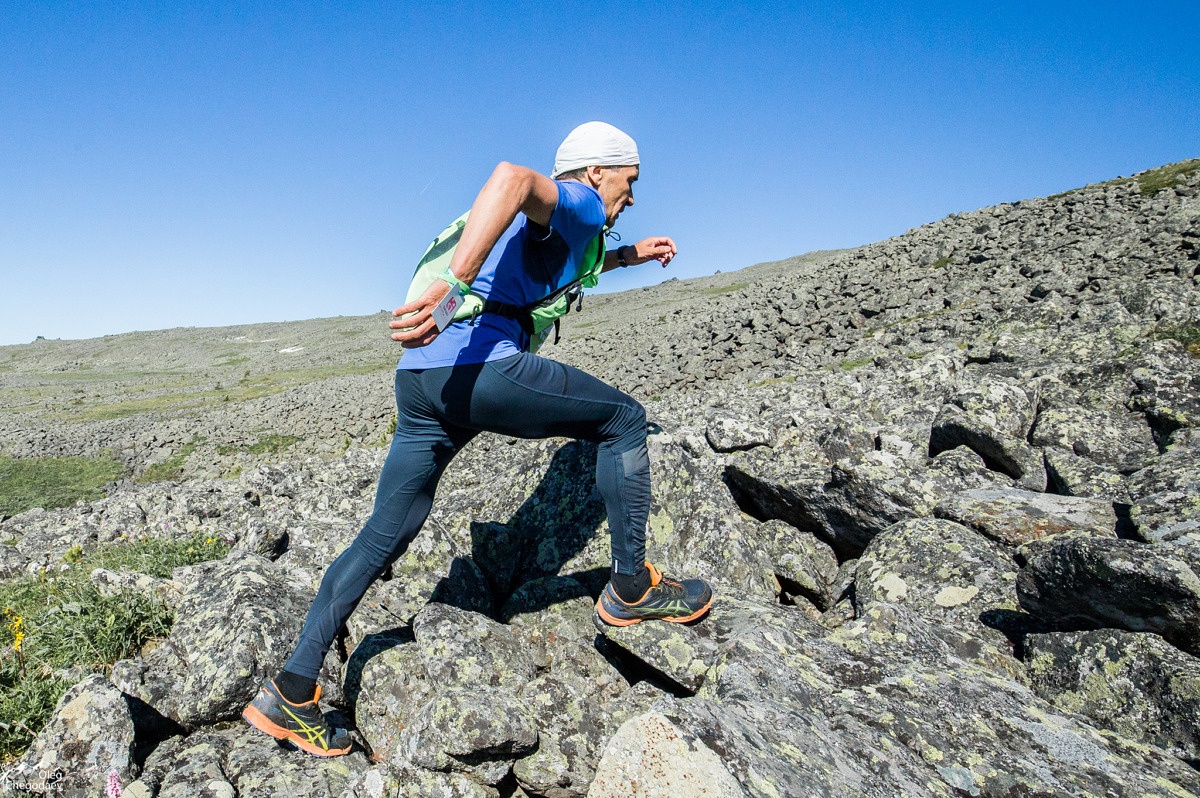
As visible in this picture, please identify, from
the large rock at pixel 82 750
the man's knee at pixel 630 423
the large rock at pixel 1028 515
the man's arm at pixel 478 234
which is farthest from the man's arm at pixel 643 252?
the large rock at pixel 82 750

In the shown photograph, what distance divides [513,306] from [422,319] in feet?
2.87

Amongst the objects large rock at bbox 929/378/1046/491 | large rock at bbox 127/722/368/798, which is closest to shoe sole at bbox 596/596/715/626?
large rock at bbox 127/722/368/798

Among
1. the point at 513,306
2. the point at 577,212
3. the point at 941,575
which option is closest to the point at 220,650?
the point at 513,306

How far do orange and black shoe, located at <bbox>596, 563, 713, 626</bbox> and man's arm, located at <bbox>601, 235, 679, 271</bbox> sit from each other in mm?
2388

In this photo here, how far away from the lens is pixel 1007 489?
22.3 feet

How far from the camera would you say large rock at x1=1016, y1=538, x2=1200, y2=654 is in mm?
4262

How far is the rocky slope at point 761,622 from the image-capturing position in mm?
3559

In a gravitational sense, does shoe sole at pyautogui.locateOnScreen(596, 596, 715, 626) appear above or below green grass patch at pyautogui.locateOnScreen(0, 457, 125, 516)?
above

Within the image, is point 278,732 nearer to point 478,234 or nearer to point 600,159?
point 478,234

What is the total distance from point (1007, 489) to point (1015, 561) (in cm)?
127

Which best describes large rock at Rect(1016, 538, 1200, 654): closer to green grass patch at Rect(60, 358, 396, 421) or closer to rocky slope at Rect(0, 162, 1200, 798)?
rocky slope at Rect(0, 162, 1200, 798)

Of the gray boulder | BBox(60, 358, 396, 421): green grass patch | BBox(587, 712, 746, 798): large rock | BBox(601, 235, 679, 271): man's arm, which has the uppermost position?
BBox(601, 235, 679, 271): man's arm

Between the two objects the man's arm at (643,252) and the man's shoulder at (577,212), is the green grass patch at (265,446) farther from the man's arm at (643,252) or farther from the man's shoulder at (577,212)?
the man's shoulder at (577,212)

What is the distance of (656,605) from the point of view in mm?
4918
